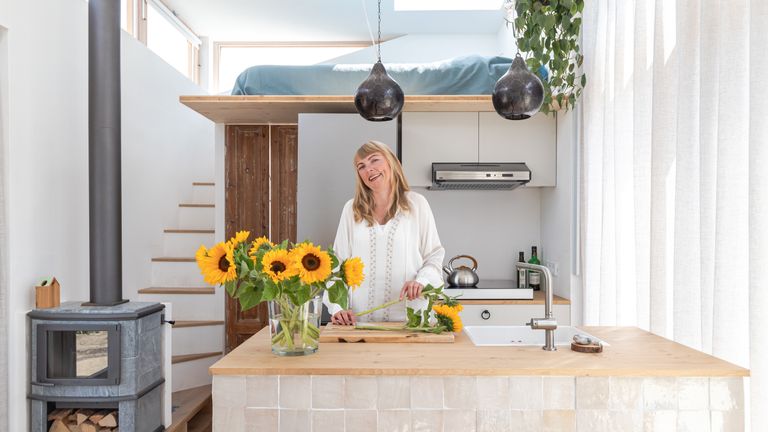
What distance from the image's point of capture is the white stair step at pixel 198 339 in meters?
4.21

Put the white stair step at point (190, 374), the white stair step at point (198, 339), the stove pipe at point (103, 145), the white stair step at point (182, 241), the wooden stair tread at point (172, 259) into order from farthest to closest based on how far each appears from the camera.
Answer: the white stair step at point (182, 241) < the wooden stair tread at point (172, 259) < the white stair step at point (198, 339) < the white stair step at point (190, 374) < the stove pipe at point (103, 145)

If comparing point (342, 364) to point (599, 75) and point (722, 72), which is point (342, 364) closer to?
point (722, 72)

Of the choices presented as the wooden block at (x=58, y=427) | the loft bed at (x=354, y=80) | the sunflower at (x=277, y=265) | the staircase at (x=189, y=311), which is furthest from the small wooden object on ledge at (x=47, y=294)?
the sunflower at (x=277, y=265)

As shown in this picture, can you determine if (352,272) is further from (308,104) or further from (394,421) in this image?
(308,104)

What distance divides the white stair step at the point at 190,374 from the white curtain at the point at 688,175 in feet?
9.22

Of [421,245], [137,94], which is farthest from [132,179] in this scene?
[421,245]

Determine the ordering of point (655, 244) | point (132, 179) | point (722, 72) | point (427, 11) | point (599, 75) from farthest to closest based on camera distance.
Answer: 1. point (427, 11)
2. point (132, 179)
3. point (599, 75)
4. point (655, 244)
5. point (722, 72)

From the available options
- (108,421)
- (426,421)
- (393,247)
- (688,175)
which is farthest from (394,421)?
(108,421)

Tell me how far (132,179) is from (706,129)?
3678 mm

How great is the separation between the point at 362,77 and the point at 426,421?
104 inches

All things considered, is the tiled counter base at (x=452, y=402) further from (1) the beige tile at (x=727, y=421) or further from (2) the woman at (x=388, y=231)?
(2) the woman at (x=388, y=231)

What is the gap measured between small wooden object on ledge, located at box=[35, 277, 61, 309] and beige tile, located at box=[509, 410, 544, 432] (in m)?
2.51

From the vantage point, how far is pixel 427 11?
15.5ft

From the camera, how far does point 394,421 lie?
156 centimetres
